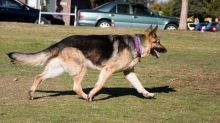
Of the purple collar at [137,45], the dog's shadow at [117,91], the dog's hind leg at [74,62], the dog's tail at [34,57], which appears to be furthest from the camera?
the dog's shadow at [117,91]

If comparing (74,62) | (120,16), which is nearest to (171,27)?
(120,16)

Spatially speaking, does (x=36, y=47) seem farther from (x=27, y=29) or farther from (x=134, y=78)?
(x=134, y=78)

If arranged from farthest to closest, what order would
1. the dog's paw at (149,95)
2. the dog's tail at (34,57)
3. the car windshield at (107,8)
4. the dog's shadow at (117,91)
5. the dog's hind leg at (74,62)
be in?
the car windshield at (107,8) < the dog's shadow at (117,91) < the dog's paw at (149,95) < the dog's tail at (34,57) < the dog's hind leg at (74,62)

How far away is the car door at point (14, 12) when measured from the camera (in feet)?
92.0

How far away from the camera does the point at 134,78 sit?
1056 cm

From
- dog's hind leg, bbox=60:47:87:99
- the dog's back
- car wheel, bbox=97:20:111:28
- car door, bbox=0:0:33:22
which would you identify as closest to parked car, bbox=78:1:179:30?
car wheel, bbox=97:20:111:28

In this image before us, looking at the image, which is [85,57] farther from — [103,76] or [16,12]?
[16,12]

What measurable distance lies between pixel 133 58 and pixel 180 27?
19.4 meters

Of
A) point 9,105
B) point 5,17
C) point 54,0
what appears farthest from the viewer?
point 54,0

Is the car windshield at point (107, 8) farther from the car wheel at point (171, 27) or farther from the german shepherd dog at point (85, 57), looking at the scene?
the german shepherd dog at point (85, 57)

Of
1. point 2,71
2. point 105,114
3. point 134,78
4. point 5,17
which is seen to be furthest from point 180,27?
point 105,114

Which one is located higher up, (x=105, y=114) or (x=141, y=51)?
(x=141, y=51)

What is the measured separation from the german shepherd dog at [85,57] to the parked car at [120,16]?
1823cm

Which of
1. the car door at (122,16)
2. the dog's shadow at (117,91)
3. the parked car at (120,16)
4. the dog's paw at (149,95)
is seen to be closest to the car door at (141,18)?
the parked car at (120,16)
